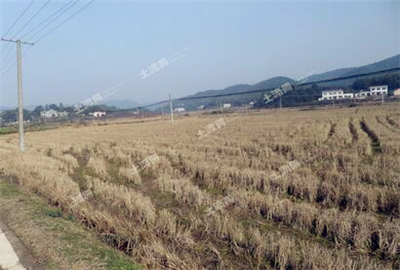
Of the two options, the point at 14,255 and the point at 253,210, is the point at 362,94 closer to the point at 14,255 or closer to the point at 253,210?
the point at 253,210

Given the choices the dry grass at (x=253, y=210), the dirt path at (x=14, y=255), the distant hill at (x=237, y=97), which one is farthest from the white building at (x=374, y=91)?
the dirt path at (x=14, y=255)

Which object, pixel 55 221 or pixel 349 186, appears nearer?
pixel 55 221

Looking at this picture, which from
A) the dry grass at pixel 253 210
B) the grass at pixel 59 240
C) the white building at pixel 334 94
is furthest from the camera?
the white building at pixel 334 94

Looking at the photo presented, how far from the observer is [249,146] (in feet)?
62.8

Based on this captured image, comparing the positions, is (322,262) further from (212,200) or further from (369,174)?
(369,174)

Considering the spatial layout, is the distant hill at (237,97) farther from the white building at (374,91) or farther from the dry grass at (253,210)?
the dry grass at (253,210)

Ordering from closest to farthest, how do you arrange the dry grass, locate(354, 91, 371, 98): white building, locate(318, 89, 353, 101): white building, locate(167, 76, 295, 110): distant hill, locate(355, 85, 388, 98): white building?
the dry grass
locate(355, 85, 388, 98): white building
locate(354, 91, 371, 98): white building
locate(318, 89, 353, 101): white building
locate(167, 76, 295, 110): distant hill

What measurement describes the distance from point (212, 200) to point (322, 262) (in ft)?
14.3

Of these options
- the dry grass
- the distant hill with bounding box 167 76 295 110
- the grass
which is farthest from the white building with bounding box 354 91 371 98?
the grass

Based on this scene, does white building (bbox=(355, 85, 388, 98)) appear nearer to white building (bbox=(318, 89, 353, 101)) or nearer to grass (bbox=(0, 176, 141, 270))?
white building (bbox=(318, 89, 353, 101))

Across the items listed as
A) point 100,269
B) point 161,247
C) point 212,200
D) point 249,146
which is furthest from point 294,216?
point 249,146

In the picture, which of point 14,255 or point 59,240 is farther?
point 59,240

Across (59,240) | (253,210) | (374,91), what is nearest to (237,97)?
(374,91)

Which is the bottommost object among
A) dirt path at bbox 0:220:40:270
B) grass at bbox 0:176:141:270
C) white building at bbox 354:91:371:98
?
dirt path at bbox 0:220:40:270
